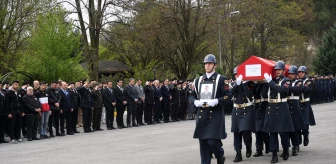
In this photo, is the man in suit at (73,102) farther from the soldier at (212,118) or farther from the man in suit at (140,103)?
the soldier at (212,118)

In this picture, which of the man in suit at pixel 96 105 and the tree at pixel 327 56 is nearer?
the man in suit at pixel 96 105

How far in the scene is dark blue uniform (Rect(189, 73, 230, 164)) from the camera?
939 cm

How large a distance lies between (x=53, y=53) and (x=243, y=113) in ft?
63.4

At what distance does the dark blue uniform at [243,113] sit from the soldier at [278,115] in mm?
367

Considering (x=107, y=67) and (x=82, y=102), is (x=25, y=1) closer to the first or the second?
(x=82, y=102)

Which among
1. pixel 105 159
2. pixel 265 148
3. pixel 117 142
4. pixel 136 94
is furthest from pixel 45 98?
pixel 265 148

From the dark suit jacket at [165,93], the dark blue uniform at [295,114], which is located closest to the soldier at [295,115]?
the dark blue uniform at [295,114]

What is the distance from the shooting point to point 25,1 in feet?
128

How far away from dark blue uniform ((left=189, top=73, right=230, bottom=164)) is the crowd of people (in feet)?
26.0

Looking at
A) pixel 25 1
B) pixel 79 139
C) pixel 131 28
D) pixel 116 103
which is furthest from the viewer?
pixel 25 1

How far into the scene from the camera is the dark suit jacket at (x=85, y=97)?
1998cm

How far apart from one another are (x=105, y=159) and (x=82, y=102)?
829cm

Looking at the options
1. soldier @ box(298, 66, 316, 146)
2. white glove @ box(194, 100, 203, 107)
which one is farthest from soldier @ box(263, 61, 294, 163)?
white glove @ box(194, 100, 203, 107)

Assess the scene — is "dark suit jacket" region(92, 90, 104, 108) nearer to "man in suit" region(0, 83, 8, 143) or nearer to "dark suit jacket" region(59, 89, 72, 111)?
"dark suit jacket" region(59, 89, 72, 111)
